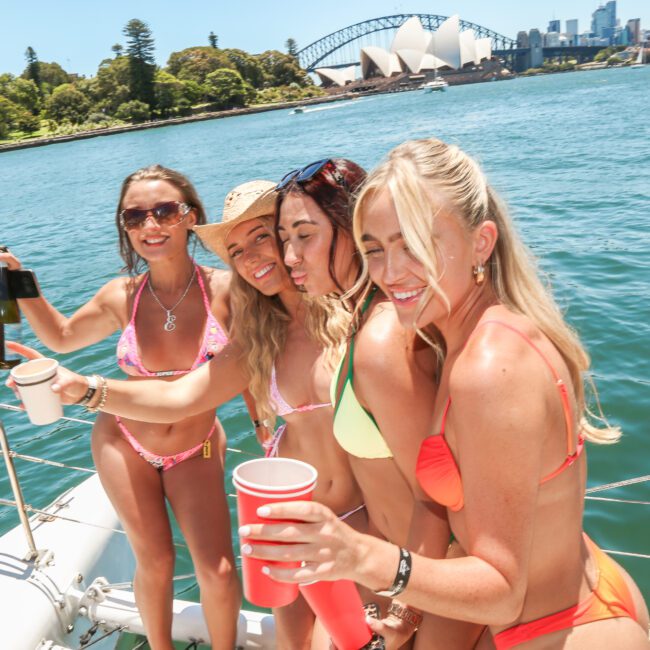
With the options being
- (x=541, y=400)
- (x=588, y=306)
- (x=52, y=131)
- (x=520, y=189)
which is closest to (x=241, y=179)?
(x=520, y=189)

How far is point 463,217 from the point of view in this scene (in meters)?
1.33

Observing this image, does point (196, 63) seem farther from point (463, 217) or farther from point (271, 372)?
point (463, 217)

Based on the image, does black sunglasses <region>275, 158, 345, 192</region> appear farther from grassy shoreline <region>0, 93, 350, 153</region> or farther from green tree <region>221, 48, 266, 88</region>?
green tree <region>221, 48, 266, 88</region>

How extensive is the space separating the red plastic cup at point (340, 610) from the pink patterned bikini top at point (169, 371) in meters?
1.34

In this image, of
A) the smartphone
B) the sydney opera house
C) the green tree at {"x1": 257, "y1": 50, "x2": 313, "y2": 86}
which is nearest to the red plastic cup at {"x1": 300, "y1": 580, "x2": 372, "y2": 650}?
the smartphone

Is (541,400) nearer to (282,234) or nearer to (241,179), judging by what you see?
(282,234)

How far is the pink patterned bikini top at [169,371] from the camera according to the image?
8.46 feet

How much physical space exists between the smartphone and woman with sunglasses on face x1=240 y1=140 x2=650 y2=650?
4.92ft

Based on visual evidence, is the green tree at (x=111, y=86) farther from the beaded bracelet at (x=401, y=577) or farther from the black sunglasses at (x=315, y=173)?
the beaded bracelet at (x=401, y=577)

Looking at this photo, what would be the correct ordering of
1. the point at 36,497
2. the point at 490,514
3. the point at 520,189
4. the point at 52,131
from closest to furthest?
the point at 490,514 → the point at 36,497 → the point at 520,189 → the point at 52,131

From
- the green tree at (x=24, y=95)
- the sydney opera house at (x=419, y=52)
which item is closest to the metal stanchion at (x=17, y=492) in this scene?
the green tree at (x=24, y=95)

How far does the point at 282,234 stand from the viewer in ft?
6.44

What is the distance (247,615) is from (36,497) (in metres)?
3.18

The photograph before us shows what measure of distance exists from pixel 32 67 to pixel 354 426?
89945 millimetres
